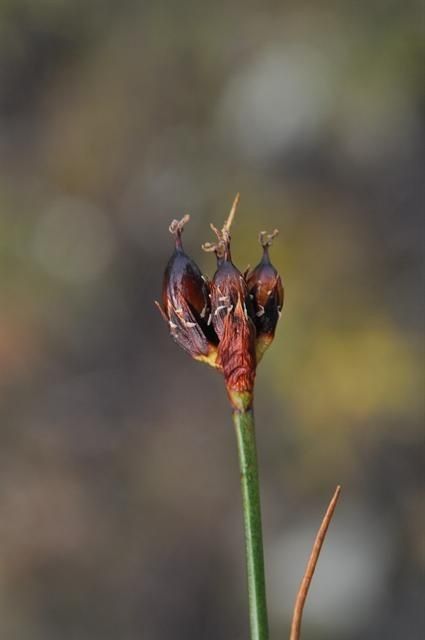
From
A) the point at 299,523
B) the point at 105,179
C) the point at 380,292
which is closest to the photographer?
the point at 299,523

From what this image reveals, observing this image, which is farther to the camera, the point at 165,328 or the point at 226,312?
the point at 165,328

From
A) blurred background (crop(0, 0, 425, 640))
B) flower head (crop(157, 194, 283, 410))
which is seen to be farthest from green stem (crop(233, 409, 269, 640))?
blurred background (crop(0, 0, 425, 640))

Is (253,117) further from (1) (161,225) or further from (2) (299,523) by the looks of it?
(2) (299,523)

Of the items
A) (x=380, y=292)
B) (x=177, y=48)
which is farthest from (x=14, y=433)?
(x=177, y=48)

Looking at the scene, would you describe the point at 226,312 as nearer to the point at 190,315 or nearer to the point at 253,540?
the point at 190,315

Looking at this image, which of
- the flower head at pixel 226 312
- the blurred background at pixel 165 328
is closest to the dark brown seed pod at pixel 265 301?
the flower head at pixel 226 312

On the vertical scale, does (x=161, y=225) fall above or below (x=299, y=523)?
above

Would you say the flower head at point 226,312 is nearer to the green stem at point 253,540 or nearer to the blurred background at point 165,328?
the green stem at point 253,540

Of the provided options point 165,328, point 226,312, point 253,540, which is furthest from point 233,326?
point 165,328
